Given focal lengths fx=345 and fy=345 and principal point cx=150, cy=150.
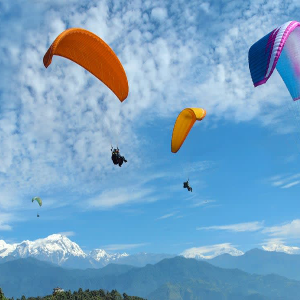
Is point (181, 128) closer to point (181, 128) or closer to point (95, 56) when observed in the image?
point (181, 128)

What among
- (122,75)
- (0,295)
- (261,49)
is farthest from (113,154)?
(0,295)

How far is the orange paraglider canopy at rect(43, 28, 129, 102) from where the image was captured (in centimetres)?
2094

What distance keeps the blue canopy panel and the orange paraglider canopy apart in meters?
8.78

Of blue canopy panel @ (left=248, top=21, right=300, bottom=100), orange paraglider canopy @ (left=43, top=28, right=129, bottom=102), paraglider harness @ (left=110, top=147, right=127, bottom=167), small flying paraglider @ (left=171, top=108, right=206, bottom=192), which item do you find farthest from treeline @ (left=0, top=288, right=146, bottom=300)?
blue canopy panel @ (left=248, top=21, right=300, bottom=100)

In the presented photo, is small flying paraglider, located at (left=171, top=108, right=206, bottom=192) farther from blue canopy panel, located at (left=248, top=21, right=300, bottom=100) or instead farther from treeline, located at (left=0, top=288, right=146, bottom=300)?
treeline, located at (left=0, top=288, right=146, bottom=300)

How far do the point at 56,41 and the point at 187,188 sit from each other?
2471 cm

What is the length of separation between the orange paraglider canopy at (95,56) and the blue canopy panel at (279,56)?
8781mm

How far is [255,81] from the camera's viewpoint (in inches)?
744

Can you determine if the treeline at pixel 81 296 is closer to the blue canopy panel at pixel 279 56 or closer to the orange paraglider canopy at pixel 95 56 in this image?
the orange paraglider canopy at pixel 95 56

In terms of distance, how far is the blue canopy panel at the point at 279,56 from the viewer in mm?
18578

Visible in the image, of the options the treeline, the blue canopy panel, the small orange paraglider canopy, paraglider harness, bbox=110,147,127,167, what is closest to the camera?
the blue canopy panel

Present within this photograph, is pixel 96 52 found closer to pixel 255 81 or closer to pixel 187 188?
pixel 255 81

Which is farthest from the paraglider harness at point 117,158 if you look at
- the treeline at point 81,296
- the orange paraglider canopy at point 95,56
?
the treeline at point 81,296

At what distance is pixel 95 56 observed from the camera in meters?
22.9
